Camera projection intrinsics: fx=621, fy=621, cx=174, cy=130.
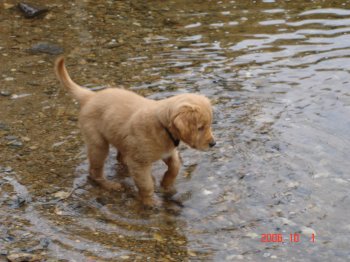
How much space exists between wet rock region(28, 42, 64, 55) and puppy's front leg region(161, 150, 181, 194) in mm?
4826

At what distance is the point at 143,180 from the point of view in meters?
6.35

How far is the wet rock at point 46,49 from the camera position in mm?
10867

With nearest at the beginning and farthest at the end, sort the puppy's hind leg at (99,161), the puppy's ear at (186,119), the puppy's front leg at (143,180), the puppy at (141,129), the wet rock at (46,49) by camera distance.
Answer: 1. the puppy's ear at (186,119)
2. the puppy at (141,129)
3. the puppy's front leg at (143,180)
4. the puppy's hind leg at (99,161)
5. the wet rock at (46,49)

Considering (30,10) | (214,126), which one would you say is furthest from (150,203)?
(30,10)

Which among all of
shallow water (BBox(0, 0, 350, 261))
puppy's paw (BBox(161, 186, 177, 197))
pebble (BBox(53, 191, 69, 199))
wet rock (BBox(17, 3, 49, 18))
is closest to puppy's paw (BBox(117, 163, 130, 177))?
shallow water (BBox(0, 0, 350, 261))

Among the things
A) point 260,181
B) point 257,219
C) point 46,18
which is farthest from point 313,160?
point 46,18

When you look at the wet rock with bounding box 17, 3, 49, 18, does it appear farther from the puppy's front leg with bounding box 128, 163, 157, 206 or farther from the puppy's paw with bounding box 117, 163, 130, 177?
the puppy's front leg with bounding box 128, 163, 157, 206

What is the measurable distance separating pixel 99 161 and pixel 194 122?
1506mm

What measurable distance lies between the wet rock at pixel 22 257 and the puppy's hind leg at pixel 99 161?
1.49 meters

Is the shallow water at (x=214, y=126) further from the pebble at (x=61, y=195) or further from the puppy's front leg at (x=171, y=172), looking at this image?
the puppy's front leg at (x=171, y=172)

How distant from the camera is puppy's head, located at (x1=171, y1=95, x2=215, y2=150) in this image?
5.74 metres

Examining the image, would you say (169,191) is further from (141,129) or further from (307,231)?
(307,231)
